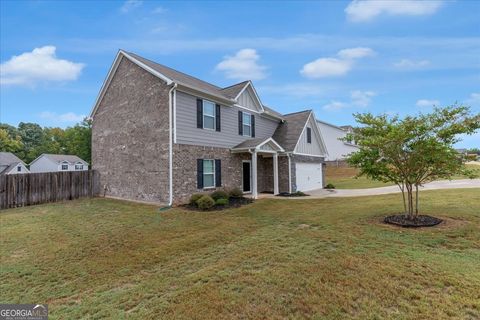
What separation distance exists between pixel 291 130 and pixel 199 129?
7.72m

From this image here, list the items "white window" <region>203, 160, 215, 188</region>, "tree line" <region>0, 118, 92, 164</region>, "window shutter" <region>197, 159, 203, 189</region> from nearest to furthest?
"window shutter" <region>197, 159, 203, 189</region>, "white window" <region>203, 160, 215, 188</region>, "tree line" <region>0, 118, 92, 164</region>

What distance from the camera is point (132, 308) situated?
3.53 metres

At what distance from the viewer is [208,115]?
13.4 m

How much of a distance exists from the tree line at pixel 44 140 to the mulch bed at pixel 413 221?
45.2 m

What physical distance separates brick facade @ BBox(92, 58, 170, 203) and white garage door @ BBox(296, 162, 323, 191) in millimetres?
9394

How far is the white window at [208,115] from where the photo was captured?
1319 centimetres

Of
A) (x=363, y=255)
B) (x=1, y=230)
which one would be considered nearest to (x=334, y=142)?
(x=363, y=255)

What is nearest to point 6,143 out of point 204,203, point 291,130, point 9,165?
point 9,165

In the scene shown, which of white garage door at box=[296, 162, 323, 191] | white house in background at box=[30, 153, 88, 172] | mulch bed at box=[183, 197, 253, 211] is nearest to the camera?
mulch bed at box=[183, 197, 253, 211]

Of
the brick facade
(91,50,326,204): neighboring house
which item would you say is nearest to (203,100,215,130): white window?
(91,50,326,204): neighboring house

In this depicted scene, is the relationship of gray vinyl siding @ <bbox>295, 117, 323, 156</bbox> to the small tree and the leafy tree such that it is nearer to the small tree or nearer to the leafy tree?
the small tree

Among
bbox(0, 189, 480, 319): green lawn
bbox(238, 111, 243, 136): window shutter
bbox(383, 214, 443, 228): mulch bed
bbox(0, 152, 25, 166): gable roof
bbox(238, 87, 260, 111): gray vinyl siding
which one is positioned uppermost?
bbox(238, 87, 260, 111): gray vinyl siding

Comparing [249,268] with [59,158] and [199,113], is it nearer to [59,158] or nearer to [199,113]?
[199,113]

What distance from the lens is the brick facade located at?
40.3 ft
